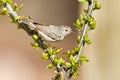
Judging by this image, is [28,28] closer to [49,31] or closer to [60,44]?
[49,31]

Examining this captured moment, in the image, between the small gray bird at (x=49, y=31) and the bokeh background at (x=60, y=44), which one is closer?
→ the small gray bird at (x=49, y=31)

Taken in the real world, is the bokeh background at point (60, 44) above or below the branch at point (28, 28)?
below

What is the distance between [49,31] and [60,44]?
169cm

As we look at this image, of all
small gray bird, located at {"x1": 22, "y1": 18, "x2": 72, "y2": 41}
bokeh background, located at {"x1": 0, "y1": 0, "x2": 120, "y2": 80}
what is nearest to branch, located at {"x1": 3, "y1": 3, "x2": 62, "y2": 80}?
small gray bird, located at {"x1": 22, "y1": 18, "x2": 72, "y2": 41}

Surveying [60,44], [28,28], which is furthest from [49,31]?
[60,44]

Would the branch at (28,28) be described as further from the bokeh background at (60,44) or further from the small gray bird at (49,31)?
the bokeh background at (60,44)

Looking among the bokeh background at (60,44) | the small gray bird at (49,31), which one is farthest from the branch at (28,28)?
the bokeh background at (60,44)

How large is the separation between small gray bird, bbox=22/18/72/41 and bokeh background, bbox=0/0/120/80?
0.73m

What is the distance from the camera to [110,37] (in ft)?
4.14

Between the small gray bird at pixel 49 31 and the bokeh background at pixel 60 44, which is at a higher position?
the small gray bird at pixel 49 31

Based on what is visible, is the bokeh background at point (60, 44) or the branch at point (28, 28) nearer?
the branch at point (28, 28)

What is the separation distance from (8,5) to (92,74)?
47.1 inches

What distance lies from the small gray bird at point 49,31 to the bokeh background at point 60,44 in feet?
2.39

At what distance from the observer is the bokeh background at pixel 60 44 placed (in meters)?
1.23
